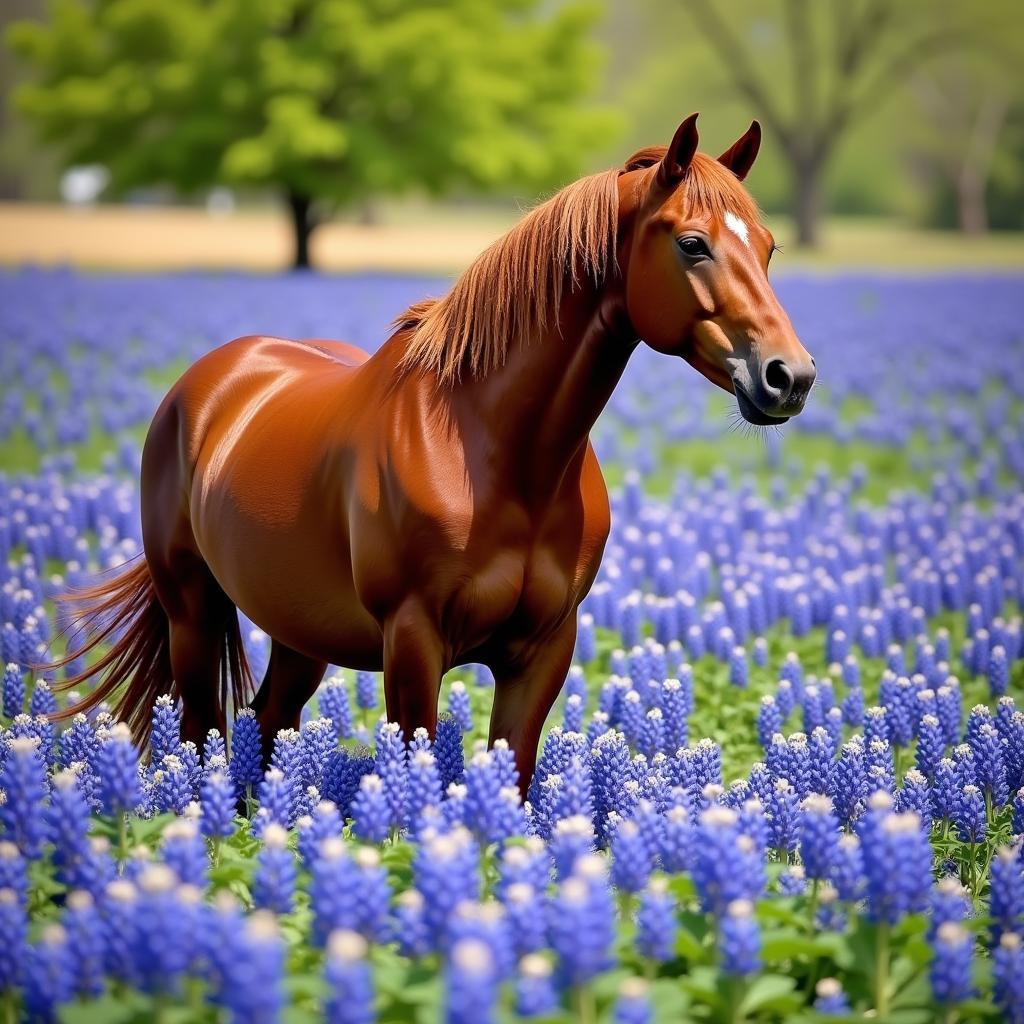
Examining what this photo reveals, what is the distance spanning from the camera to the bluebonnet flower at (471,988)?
2.20m

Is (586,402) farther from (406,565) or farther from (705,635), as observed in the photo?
(705,635)

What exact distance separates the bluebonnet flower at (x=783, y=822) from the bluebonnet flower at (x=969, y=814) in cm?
73

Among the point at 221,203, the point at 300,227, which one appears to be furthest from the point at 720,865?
the point at 221,203

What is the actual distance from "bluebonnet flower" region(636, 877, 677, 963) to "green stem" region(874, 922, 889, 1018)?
46cm

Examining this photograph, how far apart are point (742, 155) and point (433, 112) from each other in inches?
1405

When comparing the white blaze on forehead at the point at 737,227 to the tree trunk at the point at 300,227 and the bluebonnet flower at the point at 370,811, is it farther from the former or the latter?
the tree trunk at the point at 300,227

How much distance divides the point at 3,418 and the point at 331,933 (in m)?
12.0

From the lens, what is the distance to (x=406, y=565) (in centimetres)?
390

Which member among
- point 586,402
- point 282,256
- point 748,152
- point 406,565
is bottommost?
point 282,256

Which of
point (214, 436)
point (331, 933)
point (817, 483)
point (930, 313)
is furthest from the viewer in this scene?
point (930, 313)

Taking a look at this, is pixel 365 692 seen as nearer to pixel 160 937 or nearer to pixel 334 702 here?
pixel 334 702

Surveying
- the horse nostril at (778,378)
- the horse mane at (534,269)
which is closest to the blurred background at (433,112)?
the horse mane at (534,269)

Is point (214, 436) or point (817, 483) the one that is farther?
point (817, 483)

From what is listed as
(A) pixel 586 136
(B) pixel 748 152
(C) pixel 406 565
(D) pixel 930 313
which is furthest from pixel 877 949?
(A) pixel 586 136
